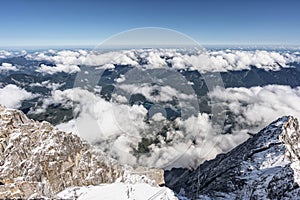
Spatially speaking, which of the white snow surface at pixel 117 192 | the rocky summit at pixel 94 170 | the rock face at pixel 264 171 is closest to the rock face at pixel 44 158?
the rocky summit at pixel 94 170

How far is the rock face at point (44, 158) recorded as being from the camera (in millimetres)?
69188

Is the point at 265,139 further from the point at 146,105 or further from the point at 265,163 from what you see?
the point at 146,105

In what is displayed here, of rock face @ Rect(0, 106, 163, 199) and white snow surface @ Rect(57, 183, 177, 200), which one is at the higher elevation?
rock face @ Rect(0, 106, 163, 199)

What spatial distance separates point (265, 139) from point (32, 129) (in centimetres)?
8476

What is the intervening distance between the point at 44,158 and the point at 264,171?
66.0 metres

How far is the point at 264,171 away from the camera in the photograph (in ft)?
278

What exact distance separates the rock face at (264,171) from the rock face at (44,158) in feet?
116

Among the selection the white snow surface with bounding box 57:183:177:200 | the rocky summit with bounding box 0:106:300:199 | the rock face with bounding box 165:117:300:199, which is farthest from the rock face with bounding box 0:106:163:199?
the rock face with bounding box 165:117:300:199

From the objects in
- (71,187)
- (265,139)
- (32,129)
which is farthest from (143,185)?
(265,139)

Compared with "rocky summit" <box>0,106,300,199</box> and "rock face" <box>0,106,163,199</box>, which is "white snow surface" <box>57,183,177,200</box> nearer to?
"rocky summit" <box>0,106,300,199</box>

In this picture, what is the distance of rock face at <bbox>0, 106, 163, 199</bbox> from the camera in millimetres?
69188

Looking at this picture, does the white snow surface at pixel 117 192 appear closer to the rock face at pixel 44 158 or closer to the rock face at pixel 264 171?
the rock face at pixel 44 158

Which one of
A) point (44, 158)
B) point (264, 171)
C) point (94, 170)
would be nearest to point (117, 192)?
point (94, 170)

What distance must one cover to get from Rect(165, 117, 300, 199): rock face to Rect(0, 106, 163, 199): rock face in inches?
1386
